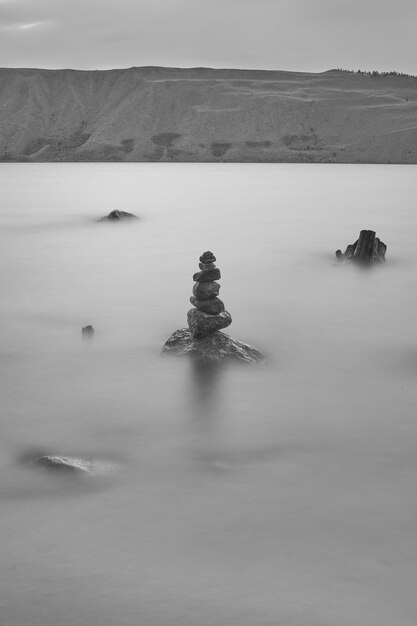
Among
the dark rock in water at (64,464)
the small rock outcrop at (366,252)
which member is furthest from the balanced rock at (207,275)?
the small rock outcrop at (366,252)

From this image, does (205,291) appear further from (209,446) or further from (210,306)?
(209,446)

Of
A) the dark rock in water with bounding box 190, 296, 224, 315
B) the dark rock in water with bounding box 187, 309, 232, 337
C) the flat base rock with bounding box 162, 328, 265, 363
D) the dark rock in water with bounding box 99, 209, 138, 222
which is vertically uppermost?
the dark rock in water with bounding box 99, 209, 138, 222

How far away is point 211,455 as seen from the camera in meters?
13.4

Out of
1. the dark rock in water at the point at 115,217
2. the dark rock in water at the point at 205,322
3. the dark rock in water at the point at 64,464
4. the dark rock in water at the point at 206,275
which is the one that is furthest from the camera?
the dark rock in water at the point at 115,217

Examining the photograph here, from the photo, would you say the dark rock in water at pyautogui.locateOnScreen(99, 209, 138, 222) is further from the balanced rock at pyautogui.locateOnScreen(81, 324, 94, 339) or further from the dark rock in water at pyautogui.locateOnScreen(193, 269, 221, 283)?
the dark rock in water at pyautogui.locateOnScreen(193, 269, 221, 283)

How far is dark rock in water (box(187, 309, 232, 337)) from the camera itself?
18.4 meters

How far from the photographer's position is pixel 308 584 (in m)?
9.01

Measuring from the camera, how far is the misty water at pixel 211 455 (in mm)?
8797

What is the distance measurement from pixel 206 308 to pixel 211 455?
582 cm

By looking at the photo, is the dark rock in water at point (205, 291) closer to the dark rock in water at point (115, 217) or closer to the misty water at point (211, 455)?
the misty water at point (211, 455)

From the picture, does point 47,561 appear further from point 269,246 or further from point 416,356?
point 269,246

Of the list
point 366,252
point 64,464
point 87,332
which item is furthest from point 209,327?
point 366,252

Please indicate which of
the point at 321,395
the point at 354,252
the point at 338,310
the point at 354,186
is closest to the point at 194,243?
the point at 354,252

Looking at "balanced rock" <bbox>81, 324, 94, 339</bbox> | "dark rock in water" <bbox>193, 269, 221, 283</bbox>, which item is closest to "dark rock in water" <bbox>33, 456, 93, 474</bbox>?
"dark rock in water" <bbox>193, 269, 221, 283</bbox>
